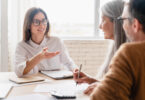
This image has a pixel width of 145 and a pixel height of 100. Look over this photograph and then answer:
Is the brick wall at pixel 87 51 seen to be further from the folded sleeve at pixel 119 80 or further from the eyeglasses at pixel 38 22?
the folded sleeve at pixel 119 80

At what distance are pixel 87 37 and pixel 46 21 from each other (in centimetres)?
122

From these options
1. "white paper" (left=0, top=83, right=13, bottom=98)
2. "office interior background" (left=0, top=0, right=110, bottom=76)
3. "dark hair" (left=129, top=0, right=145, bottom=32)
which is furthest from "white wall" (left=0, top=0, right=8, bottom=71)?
"dark hair" (left=129, top=0, right=145, bottom=32)

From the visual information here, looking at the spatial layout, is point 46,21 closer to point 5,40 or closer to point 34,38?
point 34,38

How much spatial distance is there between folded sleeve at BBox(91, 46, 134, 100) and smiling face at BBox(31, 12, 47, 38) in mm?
1734

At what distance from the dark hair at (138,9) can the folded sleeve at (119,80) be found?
0.15m

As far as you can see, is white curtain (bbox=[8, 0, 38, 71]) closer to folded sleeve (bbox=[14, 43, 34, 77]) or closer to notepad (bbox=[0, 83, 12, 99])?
folded sleeve (bbox=[14, 43, 34, 77])

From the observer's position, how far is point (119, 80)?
838 millimetres

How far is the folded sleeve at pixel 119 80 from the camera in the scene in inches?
32.9

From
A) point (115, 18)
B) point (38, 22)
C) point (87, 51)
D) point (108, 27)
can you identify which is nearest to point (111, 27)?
point (108, 27)

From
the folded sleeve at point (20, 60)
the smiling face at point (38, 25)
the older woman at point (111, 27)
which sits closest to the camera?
the older woman at point (111, 27)

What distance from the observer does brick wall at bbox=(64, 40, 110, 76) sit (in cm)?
351

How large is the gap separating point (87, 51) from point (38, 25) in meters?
1.22

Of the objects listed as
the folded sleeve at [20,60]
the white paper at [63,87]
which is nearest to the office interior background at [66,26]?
the folded sleeve at [20,60]

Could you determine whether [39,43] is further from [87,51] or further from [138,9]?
[138,9]
